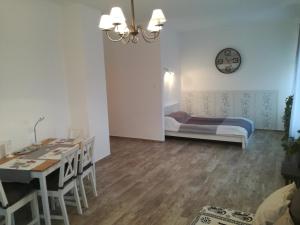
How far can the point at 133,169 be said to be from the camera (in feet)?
13.1

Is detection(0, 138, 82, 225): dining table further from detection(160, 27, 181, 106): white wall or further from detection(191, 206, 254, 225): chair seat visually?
detection(160, 27, 181, 106): white wall

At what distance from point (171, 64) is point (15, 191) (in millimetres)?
4874

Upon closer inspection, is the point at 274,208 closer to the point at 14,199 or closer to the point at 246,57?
the point at 14,199

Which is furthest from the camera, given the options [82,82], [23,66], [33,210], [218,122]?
[218,122]

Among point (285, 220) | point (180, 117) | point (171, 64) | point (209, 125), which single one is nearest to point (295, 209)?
point (285, 220)

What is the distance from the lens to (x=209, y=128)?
5.12 meters

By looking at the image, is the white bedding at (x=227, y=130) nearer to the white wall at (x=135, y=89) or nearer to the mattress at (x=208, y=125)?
the mattress at (x=208, y=125)

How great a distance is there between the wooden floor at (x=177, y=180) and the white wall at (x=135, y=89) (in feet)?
2.06

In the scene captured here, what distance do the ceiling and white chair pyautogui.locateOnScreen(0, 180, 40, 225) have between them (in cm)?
280

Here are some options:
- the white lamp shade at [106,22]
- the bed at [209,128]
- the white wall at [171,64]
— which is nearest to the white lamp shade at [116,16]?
the white lamp shade at [106,22]

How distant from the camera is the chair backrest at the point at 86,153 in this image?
2800 millimetres

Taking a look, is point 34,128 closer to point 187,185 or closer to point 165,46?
point 187,185

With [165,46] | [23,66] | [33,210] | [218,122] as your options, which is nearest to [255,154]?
[218,122]

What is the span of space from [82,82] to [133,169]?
168 centimetres
